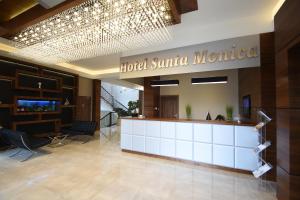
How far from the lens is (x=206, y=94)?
761cm

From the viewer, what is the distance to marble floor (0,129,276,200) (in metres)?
2.66

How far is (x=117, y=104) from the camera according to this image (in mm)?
15625

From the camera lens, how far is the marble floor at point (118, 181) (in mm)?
2664

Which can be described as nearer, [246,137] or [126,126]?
[246,137]

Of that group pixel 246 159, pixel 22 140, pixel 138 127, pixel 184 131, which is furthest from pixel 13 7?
pixel 246 159

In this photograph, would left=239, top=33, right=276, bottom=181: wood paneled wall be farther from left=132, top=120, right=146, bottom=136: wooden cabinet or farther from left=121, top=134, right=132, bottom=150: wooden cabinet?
left=121, top=134, right=132, bottom=150: wooden cabinet

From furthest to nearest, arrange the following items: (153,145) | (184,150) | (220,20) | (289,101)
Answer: (153,145) < (184,150) < (220,20) < (289,101)

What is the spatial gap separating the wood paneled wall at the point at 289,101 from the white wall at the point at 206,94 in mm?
4927

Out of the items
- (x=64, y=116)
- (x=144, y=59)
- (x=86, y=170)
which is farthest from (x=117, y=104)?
(x=86, y=170)

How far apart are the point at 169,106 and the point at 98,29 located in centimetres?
600

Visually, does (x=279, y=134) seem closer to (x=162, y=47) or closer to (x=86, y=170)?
(x=162, y=47)

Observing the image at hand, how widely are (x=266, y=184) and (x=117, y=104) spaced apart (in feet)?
45.4

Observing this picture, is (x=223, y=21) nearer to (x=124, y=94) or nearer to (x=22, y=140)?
(x=22, y=140)

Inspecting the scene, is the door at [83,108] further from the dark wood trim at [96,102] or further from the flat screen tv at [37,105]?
the flat screen tv at [37,105]
